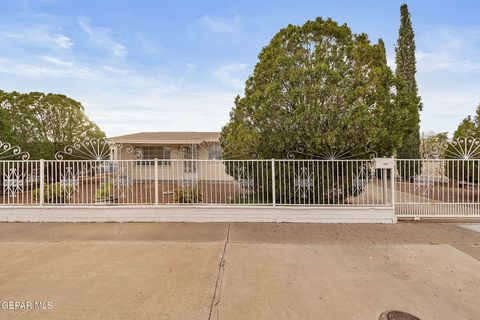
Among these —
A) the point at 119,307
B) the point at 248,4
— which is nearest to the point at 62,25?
the point at 248,4

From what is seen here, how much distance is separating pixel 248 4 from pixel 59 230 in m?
8.50

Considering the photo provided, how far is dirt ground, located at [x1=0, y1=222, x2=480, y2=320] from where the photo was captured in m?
2.81

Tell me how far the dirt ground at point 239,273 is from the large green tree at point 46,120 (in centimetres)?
921

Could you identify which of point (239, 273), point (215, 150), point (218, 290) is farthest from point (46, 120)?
point (218, 290)

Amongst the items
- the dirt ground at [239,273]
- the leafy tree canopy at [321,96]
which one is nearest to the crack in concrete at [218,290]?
the dirt ground at [239,273]

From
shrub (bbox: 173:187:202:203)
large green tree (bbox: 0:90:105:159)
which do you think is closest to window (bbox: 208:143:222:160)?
large green tree (bbox: 0:90:105:159)

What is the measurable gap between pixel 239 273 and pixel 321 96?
4.56 m

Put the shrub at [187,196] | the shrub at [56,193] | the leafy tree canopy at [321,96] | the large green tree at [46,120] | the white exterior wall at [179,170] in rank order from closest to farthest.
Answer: the leafy tree canopy at [321,96]
the shrub at [56,193]
the shrub at [187,196]
the white exterior wall at [179,170]
the large green tree at [46,120]

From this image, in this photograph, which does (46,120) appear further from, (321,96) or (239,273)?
(239,273)

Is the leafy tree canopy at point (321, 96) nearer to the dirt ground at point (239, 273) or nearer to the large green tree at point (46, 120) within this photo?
the dirt ground at point (239, 273)

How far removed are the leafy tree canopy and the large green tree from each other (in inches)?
463

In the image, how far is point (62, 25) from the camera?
8500mm

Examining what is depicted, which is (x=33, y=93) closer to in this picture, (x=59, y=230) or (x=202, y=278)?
(x=59, y=230)

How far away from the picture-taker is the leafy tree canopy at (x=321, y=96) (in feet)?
20.3
